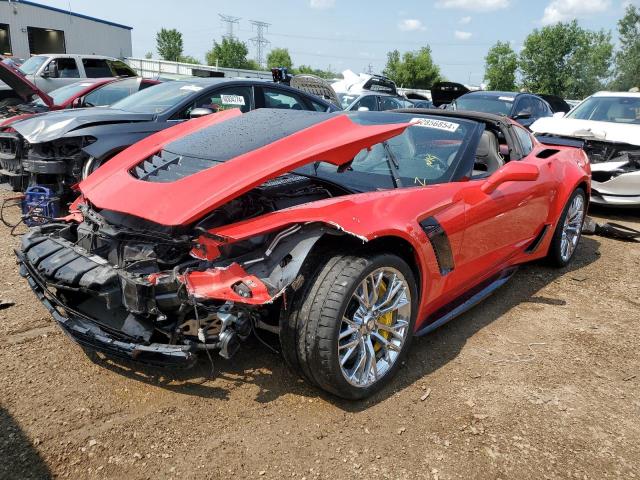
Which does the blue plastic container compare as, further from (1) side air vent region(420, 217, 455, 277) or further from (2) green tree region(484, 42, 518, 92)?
(2) green tree region(484, 42, 518, 92)

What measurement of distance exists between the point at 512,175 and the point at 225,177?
1649 mm

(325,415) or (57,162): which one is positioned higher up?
(57,162)

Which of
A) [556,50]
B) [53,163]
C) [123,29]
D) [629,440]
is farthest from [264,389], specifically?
[556,50]

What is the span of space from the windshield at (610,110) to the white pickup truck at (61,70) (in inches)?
458

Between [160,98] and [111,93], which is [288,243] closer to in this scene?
[160,98]

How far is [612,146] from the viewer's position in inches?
254

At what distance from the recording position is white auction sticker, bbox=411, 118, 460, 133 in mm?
3330

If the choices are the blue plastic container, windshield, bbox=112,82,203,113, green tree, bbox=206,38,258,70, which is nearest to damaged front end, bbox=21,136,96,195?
the blue plastic container

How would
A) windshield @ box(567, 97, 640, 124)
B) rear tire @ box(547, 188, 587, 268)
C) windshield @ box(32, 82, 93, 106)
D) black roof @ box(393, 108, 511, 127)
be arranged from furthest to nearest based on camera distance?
windshield @ box(32, 82, 93, 106)
windshield @ box(567, 97, 640, 124)
rear tire @ box(547, 188, 587, 268)
black roof @ box(393, 108, 511, 127)

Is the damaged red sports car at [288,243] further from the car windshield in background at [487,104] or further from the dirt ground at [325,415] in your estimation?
the car windshield in background at [487,104]

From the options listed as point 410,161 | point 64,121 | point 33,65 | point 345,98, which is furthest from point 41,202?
point 33,65

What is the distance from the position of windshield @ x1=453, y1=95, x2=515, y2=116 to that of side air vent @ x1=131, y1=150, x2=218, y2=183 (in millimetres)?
7289

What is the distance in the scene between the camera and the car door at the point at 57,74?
1232 centimetres

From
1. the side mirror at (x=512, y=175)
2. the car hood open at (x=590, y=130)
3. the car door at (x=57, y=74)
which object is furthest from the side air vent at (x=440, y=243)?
the car door at (x=57, y=74)
